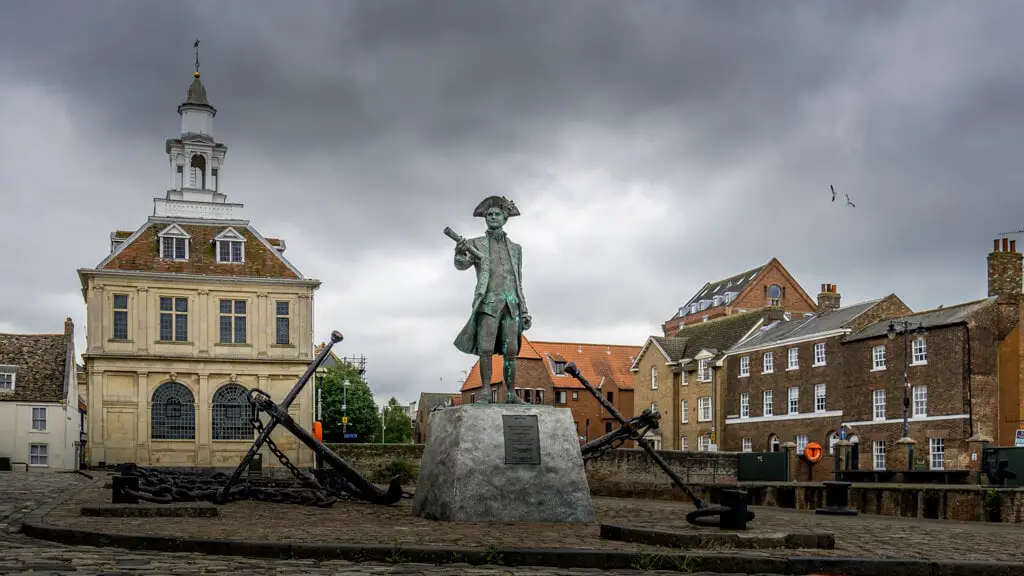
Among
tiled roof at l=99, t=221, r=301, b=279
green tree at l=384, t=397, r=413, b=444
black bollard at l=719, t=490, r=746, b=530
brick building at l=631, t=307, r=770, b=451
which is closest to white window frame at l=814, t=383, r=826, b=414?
brick building at l=631, t=307, r=770, b=451

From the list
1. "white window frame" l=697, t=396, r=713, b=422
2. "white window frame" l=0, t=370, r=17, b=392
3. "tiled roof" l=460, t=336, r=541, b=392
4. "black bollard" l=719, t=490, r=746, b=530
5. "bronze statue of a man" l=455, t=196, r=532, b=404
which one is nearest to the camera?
"black bollard" l=719, t=490, r=746, b=530

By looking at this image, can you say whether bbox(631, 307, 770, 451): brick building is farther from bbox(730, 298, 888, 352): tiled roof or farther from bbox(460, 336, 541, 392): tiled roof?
bbox(460, 336, 541, 392): tiled roof

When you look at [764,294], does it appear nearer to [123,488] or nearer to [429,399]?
[429,399]

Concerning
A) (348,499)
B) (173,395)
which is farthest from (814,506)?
(173,395)

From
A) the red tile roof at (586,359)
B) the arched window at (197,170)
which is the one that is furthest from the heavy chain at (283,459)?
the red tile roof at (586,359)

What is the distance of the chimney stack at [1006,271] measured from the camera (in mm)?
46500

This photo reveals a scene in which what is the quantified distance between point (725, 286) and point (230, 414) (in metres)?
55.5

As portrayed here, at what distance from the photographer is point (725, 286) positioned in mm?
94188

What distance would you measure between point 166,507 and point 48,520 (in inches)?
54.2

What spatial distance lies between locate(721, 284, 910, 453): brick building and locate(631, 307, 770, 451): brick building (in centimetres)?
114

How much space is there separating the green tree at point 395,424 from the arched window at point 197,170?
4127 cm

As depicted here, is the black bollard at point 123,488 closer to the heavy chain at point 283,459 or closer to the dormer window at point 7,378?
the heavy chain at point 283,459

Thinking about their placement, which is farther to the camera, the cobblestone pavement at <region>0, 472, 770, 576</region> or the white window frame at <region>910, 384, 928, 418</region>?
the white window frame at <region>910, 384, 928, 418</region>

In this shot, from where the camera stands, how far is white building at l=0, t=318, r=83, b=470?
160ft
